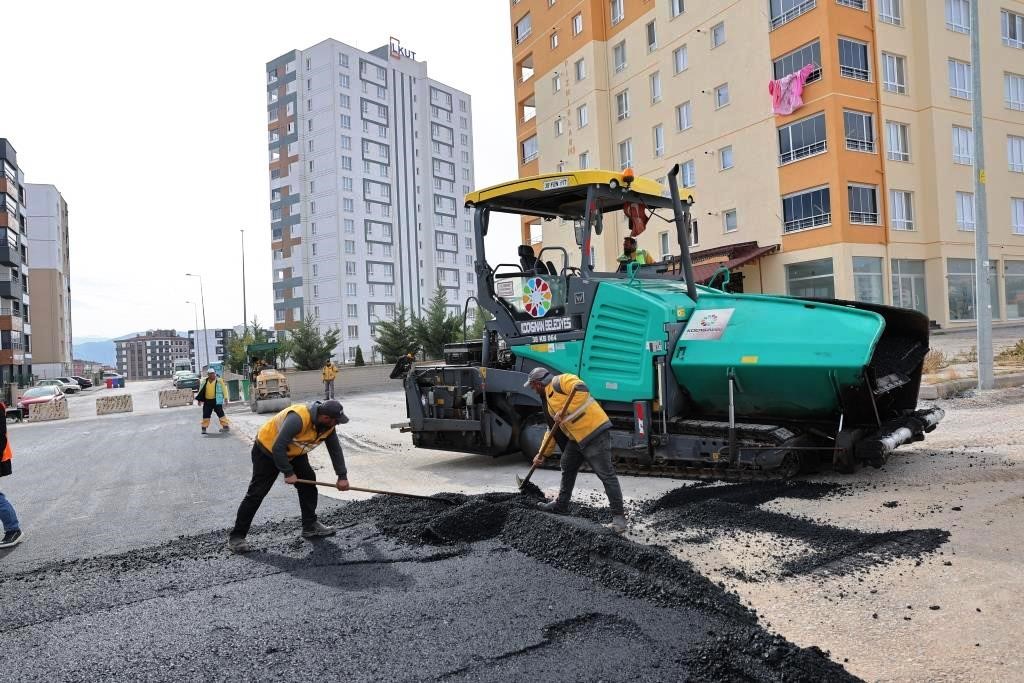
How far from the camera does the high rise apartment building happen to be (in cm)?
6438

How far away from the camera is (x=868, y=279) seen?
76.3 ft

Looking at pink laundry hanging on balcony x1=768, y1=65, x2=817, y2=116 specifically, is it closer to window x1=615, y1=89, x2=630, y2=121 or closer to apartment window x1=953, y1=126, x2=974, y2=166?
apartment window x1=953, y1=126, x2=974, y2=166

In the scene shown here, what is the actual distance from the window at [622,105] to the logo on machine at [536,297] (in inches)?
1040

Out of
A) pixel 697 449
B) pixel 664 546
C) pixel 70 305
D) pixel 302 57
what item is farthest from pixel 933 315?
pixel 70 305

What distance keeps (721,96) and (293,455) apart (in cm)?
2547

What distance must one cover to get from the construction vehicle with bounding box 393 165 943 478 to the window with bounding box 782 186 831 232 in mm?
17605

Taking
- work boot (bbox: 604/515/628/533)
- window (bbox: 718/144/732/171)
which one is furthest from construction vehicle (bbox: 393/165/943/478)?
window (bbox: 718/144/732/171)

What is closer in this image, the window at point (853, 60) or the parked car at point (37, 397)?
the window at point (853, 60)

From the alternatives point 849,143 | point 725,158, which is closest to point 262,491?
point 849,143

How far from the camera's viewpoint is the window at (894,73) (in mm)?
24031

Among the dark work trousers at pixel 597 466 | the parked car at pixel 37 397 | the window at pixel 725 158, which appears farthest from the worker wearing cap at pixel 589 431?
the parked car at pixel 37 397

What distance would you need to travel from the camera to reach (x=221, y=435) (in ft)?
51.2

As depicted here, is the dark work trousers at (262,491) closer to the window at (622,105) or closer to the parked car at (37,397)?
the parked car at (37,397)

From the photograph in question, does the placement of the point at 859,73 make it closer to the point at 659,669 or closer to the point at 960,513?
the point at 960,513
